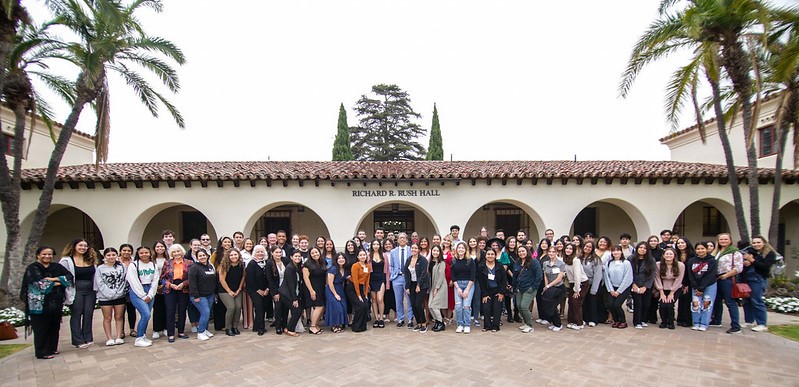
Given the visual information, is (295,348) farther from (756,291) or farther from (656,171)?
(656,171)

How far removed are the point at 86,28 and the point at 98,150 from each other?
3160mm

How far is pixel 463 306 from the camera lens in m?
6.44

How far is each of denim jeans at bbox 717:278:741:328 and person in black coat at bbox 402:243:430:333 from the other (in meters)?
5.68

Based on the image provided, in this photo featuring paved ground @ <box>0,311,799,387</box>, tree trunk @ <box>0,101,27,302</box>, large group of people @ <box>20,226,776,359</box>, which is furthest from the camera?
tree trunk @ <box>0,101,27,302</box>

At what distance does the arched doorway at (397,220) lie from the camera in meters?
14.1

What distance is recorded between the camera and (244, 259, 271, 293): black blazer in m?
6.37

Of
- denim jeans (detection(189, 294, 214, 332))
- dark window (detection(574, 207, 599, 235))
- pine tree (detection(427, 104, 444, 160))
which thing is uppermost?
pine tree (detection(427, 104, 444, 160))

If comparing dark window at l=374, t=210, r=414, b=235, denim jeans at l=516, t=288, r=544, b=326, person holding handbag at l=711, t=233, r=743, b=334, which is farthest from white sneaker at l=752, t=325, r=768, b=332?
dark window at l=374, t=210, r=414, b=235

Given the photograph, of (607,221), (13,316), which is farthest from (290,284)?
(607,221)

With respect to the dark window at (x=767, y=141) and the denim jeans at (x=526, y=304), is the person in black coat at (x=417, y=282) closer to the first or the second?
the denim jeans at (x=526, y=304)

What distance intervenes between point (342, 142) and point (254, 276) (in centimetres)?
2524

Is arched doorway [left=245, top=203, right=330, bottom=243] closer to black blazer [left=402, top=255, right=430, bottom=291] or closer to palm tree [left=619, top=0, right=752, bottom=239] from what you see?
black blazer [left=402, top=255, right=430, bottom=291]

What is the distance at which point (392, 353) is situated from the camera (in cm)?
536

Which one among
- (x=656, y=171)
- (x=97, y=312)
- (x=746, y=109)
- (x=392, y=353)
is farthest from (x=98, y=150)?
(x=746, y=109)
